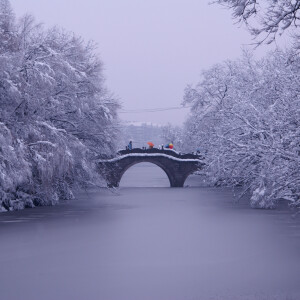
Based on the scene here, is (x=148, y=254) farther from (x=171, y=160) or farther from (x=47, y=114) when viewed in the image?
(x=171, y=160)

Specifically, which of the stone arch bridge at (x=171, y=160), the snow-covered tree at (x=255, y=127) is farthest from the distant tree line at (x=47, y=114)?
the stone arch bridge at (x=171, y=160)

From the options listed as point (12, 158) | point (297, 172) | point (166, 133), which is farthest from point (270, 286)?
point (166, 133)

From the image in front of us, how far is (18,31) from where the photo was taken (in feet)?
78.4

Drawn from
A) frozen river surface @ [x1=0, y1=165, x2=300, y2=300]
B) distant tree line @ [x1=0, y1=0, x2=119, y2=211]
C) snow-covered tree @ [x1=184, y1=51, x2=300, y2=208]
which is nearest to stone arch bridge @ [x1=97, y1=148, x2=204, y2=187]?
snow-covered tree @ [x1=184, y1=51, x2=300, y2=208]

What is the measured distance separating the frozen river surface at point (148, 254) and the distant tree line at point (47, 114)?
5.22 ft

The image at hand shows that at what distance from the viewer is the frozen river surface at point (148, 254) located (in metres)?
11.4

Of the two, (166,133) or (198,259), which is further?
(166,133)

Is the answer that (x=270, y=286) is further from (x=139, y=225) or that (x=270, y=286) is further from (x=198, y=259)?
(x=139, y=225)

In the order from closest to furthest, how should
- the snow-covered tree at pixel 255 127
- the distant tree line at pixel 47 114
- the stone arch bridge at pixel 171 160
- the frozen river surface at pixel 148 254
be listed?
the frozen river surface at pixel 148 254 < the snow-covered tree at pixel 255 127 < the distant tree line at pixel 47 114 < the stone arch bridge at pixel 171 160

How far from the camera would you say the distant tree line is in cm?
2178

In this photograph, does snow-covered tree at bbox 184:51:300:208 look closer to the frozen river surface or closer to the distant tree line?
the frozen river surface

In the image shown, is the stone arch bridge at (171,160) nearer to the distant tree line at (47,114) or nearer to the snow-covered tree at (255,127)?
the snow-covered tree at (255,127)

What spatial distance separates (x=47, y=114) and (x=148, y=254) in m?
11.2

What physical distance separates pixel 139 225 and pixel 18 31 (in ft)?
30.5
